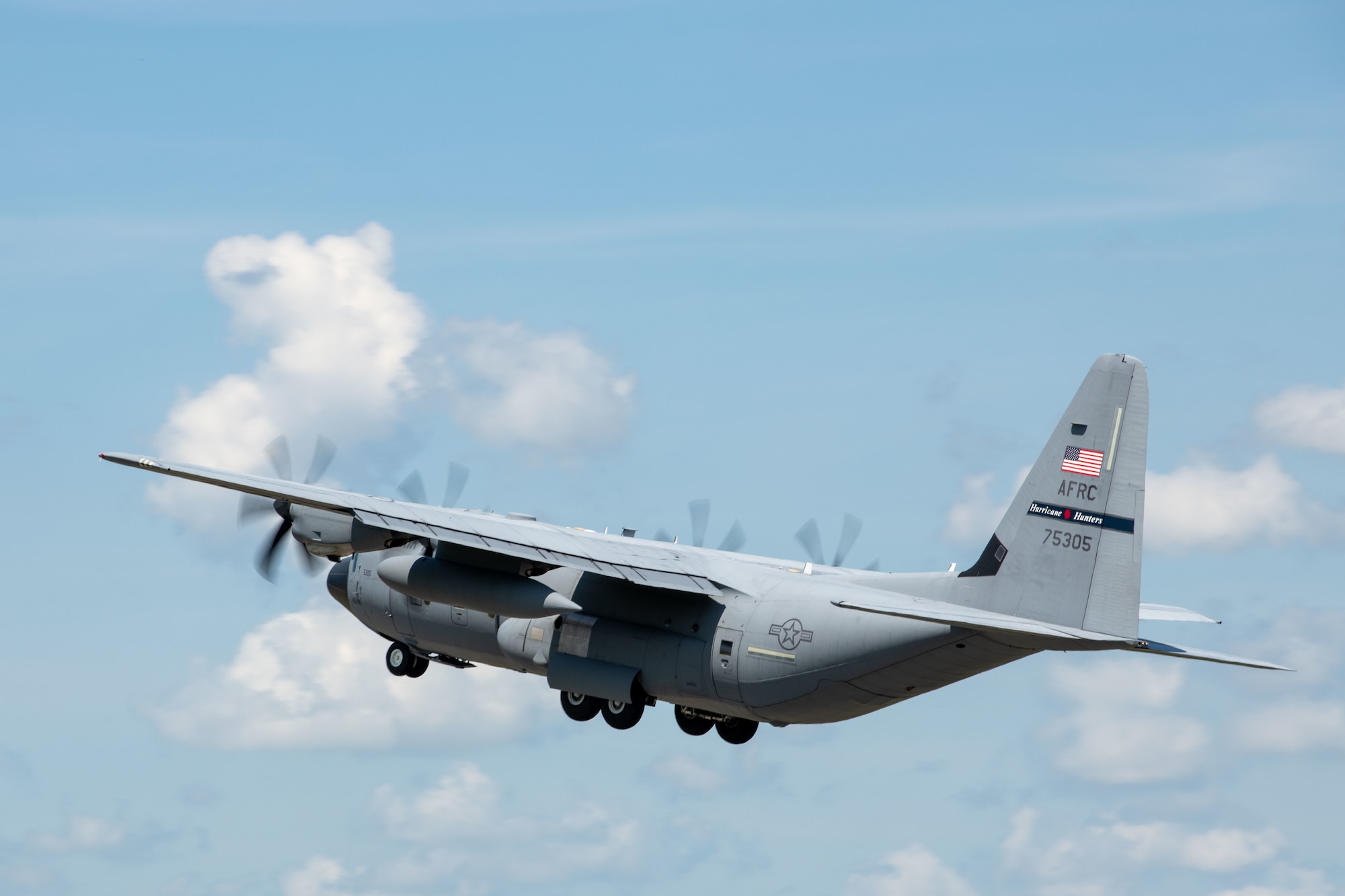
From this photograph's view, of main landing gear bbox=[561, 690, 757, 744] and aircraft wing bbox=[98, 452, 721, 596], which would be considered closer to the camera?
aircraft wing bbox=[98, 452, 721, 596]

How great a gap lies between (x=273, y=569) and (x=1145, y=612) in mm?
22765

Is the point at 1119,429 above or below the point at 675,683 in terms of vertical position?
above

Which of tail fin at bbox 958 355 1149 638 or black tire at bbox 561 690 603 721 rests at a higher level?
tail fin at bbox 958 355 1149 638

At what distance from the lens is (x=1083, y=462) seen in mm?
34094

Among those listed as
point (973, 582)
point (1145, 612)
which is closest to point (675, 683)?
point (973, 582)

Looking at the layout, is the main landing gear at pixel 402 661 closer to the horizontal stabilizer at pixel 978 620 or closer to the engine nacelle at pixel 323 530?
the engine nacelle at pixel 323 530

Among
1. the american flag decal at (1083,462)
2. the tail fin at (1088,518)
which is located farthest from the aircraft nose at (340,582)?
the american flag decal at (1083,462)

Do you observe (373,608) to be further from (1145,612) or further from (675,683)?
(1145,612)

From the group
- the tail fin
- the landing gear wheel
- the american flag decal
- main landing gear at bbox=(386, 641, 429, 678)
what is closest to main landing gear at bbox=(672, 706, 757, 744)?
the landing gear wheel

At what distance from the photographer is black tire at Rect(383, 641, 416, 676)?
45.1 m

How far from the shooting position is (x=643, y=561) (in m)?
39.5

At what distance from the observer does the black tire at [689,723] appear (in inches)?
1666

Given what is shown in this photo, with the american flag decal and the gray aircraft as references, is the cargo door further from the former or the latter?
the american flag decal

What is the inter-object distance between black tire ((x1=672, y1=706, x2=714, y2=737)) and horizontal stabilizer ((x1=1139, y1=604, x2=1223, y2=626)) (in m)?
11.3
